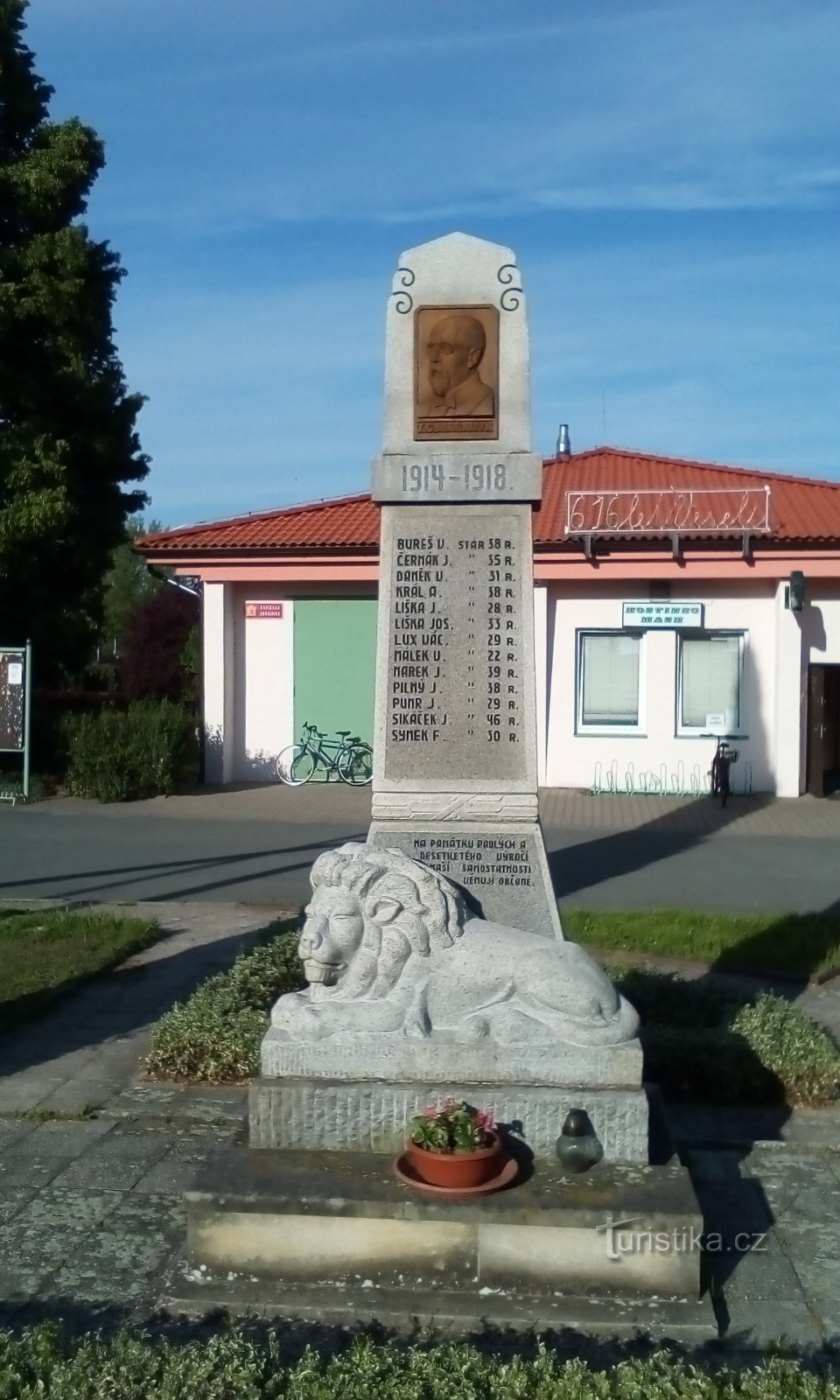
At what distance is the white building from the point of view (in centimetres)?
1977

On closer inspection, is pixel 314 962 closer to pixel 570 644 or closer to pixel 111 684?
pixel 570 644

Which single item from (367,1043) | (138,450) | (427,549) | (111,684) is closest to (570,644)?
(138,450)

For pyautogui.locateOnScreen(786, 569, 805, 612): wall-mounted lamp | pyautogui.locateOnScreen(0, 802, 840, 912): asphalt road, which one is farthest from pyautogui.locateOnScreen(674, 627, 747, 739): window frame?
pyautogui.locateOnScreen(0, 802, 840, 912): asphalt road

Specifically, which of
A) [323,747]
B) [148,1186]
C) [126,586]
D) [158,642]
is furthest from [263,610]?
[126,586]

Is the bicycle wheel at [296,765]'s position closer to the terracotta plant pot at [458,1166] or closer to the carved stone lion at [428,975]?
the carved stone lion at [428,975]

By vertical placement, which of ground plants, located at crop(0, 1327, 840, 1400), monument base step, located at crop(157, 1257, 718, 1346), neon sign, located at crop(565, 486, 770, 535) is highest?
neon sign, located at crop(565, 486, 770, 535)

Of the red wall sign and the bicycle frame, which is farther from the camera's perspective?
A: the red wall sign

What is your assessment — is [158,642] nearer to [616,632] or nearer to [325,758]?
[325,758]

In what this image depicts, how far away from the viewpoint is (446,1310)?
151 inches

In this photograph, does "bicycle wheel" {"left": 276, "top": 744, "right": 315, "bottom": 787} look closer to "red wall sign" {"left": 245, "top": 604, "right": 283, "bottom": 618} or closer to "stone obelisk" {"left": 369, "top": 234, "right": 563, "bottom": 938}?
"red wall sign" {"left": 245, "top": 604, "right": 283, "bottom": 618}

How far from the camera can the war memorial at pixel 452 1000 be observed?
3.95m

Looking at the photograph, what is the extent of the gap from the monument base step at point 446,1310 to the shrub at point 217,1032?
7.35 feet

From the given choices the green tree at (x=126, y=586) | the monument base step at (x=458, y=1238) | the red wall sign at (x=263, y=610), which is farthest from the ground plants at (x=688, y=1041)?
the green tree at (x=126, y=586)

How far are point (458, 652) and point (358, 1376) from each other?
10.4 feet
